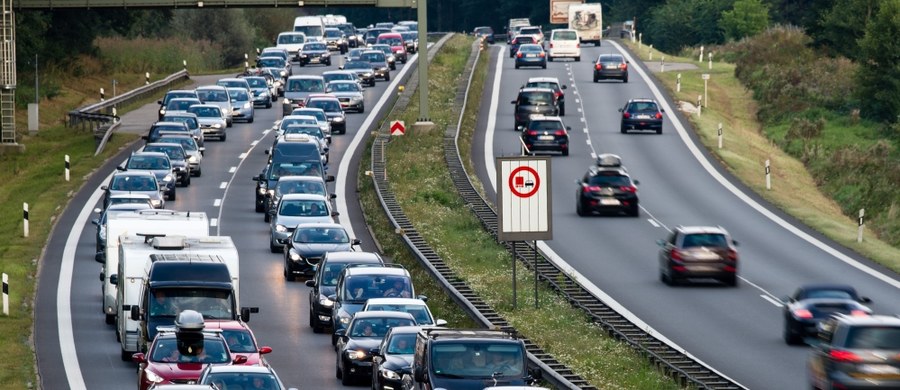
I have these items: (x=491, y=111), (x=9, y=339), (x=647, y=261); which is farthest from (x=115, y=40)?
(x=9, y=339)

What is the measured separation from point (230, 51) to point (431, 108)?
179 ft

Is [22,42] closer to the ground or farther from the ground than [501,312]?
farther from the ground

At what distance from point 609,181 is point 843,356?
27.6 meters

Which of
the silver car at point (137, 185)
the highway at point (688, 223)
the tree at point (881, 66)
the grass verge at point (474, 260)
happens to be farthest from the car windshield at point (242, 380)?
the tree at point (881, 66)

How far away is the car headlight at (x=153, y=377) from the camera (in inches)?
1011

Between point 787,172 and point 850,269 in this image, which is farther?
point 787,172

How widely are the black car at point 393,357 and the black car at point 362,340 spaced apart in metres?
0.90

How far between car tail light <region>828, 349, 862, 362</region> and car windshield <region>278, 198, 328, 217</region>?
2265 cm

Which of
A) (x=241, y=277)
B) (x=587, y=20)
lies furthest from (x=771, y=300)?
(x=587, y=20)

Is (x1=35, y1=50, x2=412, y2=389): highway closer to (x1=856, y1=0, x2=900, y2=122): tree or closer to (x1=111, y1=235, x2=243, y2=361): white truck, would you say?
(x1=111, y1=235, x2=243, y2=361): white truck

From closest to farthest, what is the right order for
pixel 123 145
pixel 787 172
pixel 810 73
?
pixel 123 145 → pixel 787 172 → pixel 810 73

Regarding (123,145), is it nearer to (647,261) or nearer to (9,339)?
(647,261)

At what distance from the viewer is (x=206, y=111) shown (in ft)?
230

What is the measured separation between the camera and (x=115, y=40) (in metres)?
117
